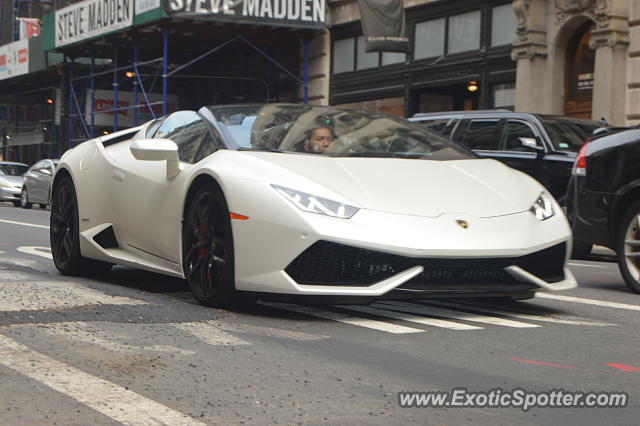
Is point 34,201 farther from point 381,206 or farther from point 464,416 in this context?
A: point 464,416

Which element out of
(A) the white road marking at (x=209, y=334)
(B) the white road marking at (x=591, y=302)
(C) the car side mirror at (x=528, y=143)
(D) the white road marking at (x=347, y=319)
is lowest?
(B) the white road marking at (x=591, y=302)

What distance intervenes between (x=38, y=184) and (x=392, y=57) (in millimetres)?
10021

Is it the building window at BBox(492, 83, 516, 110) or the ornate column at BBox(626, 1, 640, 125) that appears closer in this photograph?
the ornate column at BBox(626, 1, 640, 125)

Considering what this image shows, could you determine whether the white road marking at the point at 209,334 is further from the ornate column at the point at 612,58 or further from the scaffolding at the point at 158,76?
the scaffolding at the point at 158,76

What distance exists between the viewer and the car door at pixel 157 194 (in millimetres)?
6691

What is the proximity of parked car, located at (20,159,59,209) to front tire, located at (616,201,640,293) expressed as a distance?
22493mm

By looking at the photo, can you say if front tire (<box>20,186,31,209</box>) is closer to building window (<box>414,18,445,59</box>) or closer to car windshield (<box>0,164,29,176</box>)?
car windshield (<box>0,164,29,176</box>)

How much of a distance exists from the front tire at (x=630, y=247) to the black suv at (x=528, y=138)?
4.83 m

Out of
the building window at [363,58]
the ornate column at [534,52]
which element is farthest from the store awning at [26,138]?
the ornate column at [534,52]

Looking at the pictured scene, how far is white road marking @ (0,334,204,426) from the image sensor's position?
362 centimetres

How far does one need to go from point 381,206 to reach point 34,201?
82.3 ft

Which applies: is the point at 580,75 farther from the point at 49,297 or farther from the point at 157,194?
the point at 49,297

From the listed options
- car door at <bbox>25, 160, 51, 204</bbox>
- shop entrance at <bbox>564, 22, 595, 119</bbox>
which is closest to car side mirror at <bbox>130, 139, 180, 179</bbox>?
shop entrance at <bbox>564, 22, 595, 119</bbox>

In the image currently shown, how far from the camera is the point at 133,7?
1160 inches
